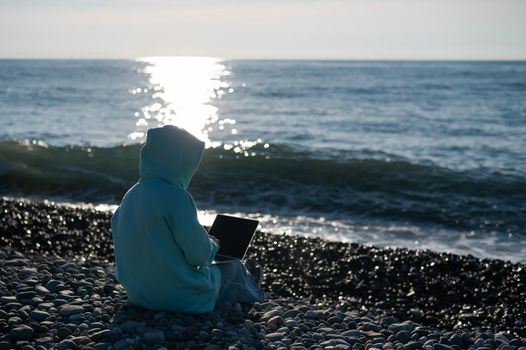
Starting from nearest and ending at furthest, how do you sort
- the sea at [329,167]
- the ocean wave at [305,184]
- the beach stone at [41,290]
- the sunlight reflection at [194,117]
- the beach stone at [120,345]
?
the beach stone at [120,345]
the beach stone at [41,290]
the sea at [329,167]
the ocean wave at [305,184]
the sunlight reflection at [194,117]

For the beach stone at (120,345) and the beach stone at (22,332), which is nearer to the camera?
the beach stone at (120,345)

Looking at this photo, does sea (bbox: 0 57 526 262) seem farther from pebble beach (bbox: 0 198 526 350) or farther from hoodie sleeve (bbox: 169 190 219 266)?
hoodie sleeve (bbox: 169 190 219 266)

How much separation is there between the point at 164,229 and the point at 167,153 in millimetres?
657

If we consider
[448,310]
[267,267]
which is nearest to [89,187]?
[267,267]

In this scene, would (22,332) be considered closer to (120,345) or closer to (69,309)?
(69,309)

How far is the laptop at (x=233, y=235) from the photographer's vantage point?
6.85 meters

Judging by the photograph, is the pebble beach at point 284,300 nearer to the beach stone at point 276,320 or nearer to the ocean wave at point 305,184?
the beach stone at point 276,320

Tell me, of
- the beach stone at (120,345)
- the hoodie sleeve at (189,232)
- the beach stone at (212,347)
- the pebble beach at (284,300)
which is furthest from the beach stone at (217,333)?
the beach stone at (120,345)

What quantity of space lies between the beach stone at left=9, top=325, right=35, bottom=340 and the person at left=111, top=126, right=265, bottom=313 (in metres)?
0.93

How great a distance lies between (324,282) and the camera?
363 inches

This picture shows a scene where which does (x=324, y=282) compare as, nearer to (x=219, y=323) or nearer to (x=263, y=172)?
(x=219, y=323)

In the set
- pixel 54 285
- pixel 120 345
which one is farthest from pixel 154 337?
pixel 54 285

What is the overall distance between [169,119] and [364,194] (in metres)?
21.6

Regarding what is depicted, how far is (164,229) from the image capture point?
5645 mm
